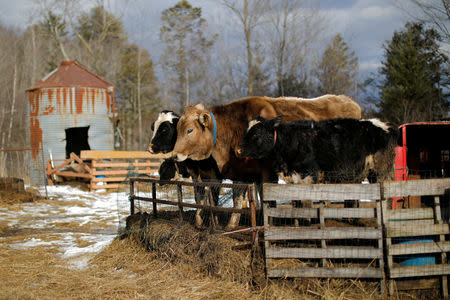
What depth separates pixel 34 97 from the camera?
2055cm

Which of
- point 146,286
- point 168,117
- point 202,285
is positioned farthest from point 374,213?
point 168,117

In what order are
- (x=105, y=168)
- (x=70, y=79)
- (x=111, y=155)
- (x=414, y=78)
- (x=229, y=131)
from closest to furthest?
(x=229, y=131) < (x=111, y=155) < (x=105, y=168) < (x=70, y=79) < (x=414, y=78)

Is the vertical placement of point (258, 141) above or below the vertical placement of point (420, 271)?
above

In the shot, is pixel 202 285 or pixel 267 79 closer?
pixel 202 285

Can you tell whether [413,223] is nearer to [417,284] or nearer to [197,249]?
[417,284]

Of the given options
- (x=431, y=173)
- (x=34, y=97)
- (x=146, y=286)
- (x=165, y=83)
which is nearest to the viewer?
(x=146, y=286)

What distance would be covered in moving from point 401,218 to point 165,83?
3205 centimetres

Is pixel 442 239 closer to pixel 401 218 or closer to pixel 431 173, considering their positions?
pixel 401 218

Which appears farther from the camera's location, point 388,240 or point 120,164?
point 120,164

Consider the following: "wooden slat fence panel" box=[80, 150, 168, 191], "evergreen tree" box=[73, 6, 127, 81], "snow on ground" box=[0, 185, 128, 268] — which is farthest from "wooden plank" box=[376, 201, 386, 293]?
"evergreen tree" box=[73, 6, 127, 81]

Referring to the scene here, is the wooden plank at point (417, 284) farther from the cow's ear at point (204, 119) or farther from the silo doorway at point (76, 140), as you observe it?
the silo doorway at point (76, 140)

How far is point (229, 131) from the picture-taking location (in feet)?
24.0

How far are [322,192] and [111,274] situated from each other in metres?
3.36

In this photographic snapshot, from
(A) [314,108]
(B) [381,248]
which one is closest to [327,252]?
(B) [381,248]
